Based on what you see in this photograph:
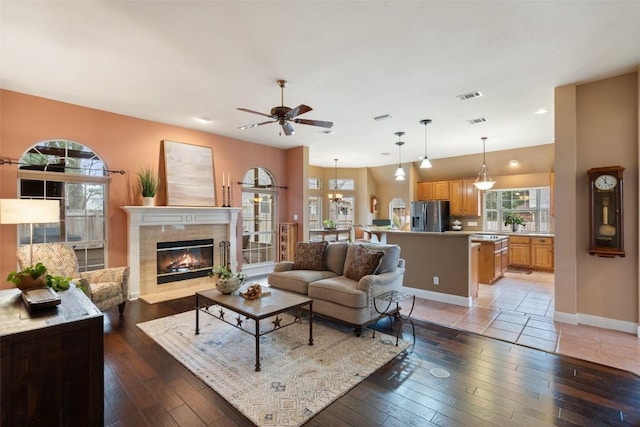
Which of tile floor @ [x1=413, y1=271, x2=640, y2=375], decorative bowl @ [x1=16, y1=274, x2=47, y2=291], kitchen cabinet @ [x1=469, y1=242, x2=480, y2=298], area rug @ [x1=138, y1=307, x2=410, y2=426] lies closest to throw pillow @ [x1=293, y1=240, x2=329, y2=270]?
area rug @ [x1=138, y1=307, x2=410, y2=426]

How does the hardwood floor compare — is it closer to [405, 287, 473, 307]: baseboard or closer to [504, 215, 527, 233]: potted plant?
[405, 287, 473, 307]: baseboard

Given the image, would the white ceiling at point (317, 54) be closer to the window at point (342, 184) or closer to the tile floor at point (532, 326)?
the tile floor at point (532, 326)

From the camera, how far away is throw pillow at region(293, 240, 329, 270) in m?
4.55

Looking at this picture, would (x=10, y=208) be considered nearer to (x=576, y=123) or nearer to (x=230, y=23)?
(x=230, y=23)

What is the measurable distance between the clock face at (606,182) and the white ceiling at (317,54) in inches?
48.4

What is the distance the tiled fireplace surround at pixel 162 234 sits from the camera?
16.5ft

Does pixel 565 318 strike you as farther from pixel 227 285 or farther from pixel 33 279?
pixel 33 279

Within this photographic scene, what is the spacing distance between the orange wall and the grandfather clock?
5921mm

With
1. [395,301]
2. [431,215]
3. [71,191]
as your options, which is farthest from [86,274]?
[431,215]

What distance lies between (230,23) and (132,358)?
3281 millimetres

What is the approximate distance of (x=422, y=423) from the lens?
205 cm

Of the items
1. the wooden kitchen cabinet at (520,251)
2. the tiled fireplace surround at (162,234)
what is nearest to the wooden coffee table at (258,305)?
the tiled fireplace surround at (162,234)

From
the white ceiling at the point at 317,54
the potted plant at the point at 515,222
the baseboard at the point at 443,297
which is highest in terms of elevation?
the white ceiling at the point at 317,54

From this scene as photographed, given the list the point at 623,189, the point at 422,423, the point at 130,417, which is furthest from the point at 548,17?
the point at 130,417
